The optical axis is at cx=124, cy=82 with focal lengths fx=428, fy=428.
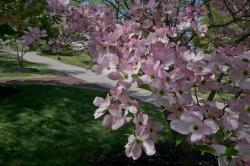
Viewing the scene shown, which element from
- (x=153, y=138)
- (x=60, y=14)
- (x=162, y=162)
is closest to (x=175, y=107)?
(x=153, y=138)

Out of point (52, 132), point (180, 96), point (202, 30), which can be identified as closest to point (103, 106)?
point (180, 96)

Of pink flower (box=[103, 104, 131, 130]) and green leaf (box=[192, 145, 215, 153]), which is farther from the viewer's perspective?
pink flower (box=[103, 104, 131, 130])

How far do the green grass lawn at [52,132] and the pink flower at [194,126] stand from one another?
4679 mm

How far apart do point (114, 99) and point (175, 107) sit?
322mm

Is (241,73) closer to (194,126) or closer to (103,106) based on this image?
(194,126)

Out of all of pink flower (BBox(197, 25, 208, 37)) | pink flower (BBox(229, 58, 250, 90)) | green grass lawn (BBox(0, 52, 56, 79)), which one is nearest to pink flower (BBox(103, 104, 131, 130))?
pink flower (BBox(229, 58, 250, 90))

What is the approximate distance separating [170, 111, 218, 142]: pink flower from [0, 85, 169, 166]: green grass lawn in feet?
15.4

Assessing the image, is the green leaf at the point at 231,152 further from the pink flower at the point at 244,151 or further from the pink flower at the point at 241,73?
the pink flower at the point at 241,73

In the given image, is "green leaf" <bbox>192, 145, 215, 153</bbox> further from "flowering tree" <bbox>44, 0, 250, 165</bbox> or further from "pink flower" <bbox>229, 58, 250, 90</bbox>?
"pink flower" <bbox>229, 58, 250, 90</bbox>

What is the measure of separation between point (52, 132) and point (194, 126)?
249 inches

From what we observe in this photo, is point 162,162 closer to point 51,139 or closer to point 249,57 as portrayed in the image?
point 51,139

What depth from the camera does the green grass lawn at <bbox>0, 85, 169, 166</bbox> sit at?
6641 mm

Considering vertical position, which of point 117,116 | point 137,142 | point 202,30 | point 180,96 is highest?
point 202,30

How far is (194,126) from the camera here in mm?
1854
